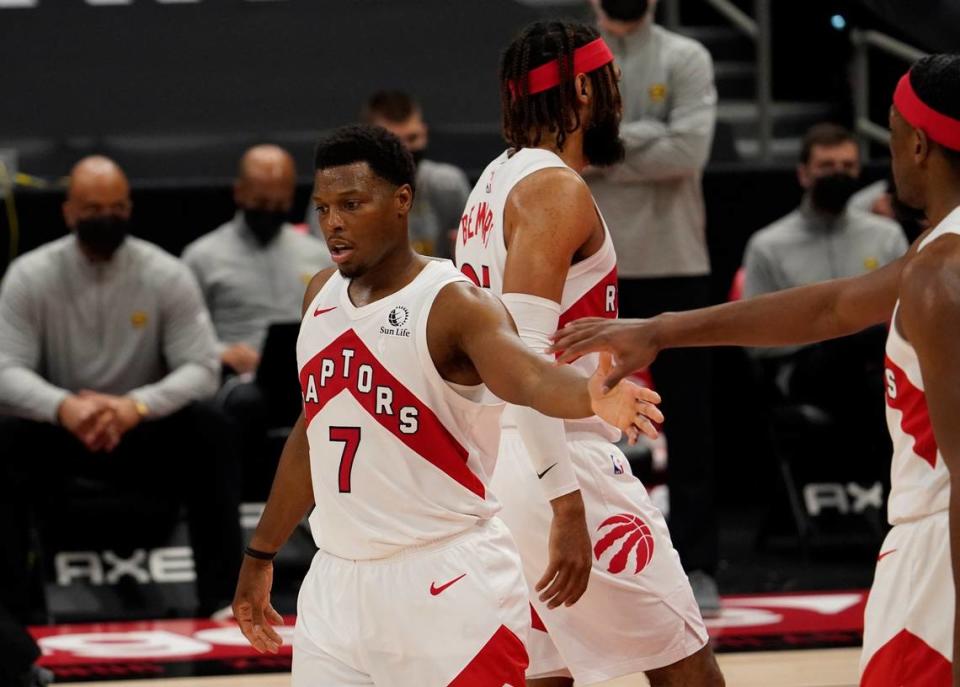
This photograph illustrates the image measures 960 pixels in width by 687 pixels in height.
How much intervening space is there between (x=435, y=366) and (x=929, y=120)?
3.33ft

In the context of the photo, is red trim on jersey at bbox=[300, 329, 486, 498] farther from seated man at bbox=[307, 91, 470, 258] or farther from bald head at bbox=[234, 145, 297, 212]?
bald head at bbox=[234, 145, 297, 212]

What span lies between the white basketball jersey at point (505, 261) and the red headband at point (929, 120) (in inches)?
37.4

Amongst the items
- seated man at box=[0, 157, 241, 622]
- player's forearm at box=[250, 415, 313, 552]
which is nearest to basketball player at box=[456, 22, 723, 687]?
player's forearm at box=[250, 415, 313, 552]

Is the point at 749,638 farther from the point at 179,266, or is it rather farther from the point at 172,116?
the point at 172,116

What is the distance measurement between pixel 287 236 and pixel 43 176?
7.35 feet

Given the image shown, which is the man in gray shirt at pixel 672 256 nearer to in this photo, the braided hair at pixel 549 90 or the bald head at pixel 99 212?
the bald head at pixel 99 212

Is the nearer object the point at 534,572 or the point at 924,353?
the point at 924,353

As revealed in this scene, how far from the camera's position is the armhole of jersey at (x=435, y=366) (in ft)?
10.5

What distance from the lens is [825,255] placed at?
7.62 m

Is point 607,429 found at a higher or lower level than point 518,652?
higher

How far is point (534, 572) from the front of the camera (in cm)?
387

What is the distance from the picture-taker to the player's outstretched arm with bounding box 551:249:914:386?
318cm

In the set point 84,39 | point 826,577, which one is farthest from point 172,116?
point 826,577

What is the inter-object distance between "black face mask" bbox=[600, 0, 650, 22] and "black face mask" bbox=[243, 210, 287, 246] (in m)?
2.22
